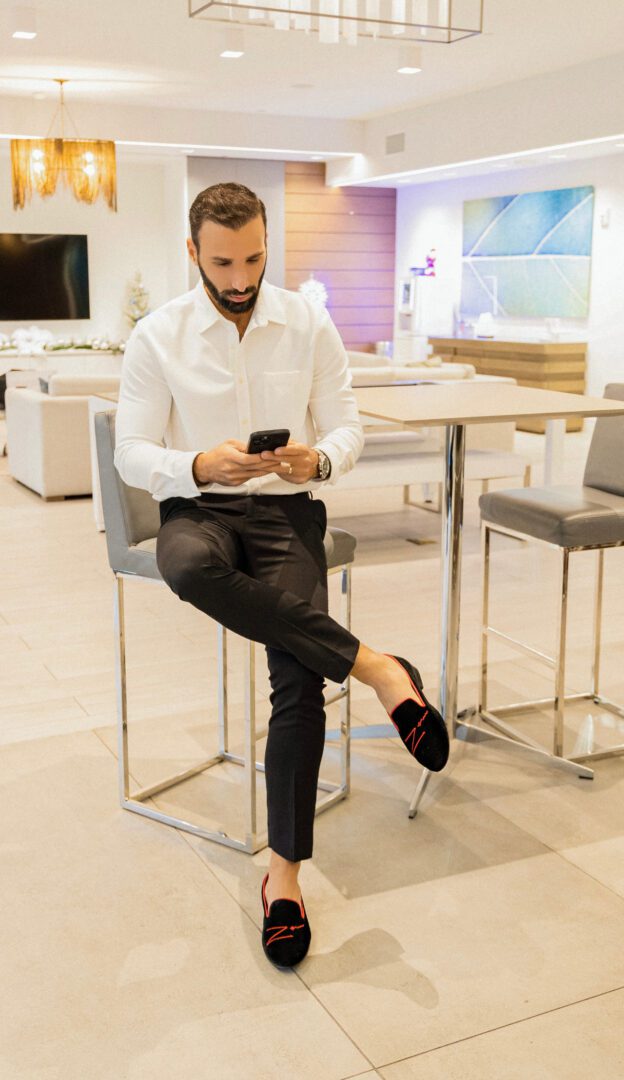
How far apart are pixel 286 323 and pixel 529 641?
1802 mm

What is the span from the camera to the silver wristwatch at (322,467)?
2.13 meters

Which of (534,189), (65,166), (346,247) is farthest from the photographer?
(346,247)

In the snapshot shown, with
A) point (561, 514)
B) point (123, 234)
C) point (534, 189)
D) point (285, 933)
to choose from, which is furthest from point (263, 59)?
point (285, 933)

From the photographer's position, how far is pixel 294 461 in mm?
2043

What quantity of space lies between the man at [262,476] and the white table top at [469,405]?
150 millimetres

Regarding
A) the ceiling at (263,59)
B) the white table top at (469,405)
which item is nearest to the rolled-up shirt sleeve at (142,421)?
the white table top at (469,405)

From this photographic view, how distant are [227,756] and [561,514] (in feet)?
3.26

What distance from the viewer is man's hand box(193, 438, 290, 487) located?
1983 mm

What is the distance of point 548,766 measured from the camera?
263 centimetres

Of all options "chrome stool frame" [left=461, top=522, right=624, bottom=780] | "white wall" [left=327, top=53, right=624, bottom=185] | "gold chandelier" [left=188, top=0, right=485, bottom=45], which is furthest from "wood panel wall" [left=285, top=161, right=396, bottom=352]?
"chrome stool frame" [left=461, top=522, right=624, bottom=780]

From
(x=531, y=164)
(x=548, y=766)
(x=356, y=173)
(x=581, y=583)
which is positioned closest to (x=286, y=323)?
(x=548, y=766)

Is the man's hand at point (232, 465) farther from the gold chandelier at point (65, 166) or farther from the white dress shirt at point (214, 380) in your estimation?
the gold chandelier at point (65, 166)

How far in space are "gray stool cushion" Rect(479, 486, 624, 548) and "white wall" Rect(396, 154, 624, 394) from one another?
22.7ft

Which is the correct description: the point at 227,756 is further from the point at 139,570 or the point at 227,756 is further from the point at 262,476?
the point at 262,476
